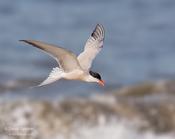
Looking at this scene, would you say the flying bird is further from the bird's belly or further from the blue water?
the blue water

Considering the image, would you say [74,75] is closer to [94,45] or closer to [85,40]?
[94,45]

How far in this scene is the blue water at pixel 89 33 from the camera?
542 inches

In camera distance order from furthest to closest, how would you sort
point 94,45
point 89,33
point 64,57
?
point 89,33 → point 94,45 → point 64,57

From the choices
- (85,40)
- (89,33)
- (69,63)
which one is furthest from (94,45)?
(89,33)

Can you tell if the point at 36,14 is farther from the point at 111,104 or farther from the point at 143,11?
the point at 111,104

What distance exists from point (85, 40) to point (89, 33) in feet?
2.60

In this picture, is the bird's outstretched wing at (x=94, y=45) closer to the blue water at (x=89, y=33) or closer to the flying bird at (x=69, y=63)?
the flying bird at (x=69, y=63)

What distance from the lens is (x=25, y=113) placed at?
10406mm

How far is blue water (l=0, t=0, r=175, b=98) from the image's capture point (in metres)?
13.8

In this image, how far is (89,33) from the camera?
52.6ft

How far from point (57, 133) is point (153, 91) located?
2663 mm

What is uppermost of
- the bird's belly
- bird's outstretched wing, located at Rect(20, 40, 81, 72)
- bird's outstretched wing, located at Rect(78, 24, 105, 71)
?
bird's outstretched wing, located at Rect(78, 24, 105, 71)

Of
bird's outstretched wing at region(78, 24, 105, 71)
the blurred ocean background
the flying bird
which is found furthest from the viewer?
the blurred ocean background

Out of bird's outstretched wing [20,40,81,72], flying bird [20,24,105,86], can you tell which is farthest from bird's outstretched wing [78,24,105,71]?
bird's outstretched wing [20,40,81,72]
